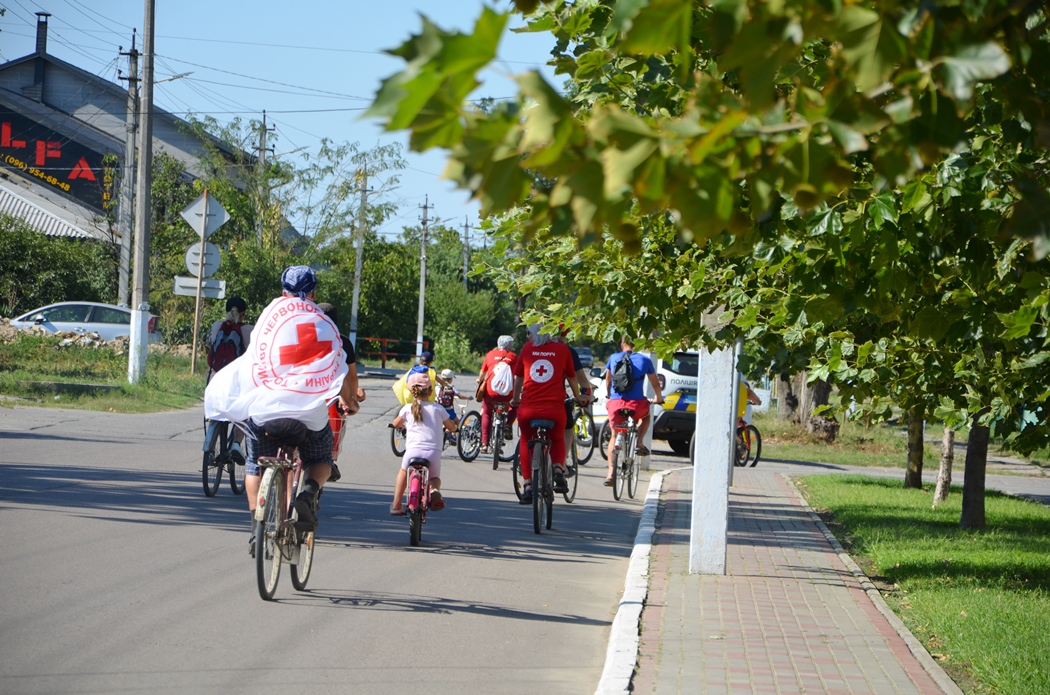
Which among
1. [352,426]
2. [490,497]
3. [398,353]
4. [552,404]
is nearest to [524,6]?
[552,404]

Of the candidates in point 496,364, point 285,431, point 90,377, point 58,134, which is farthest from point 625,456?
point 58,134

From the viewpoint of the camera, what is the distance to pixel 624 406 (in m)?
14.5

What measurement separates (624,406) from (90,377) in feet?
44.9

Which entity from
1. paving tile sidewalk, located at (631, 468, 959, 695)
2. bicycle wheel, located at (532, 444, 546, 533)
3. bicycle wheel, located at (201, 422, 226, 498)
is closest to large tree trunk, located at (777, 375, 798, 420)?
paving tile sidewalk, located at (631, 468, 959, 695)

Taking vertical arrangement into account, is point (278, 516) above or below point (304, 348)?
below

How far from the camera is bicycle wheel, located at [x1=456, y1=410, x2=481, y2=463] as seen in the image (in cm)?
1716

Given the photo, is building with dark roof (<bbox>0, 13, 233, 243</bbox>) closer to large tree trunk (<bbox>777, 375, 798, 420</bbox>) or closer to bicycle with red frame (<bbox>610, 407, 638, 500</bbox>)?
large tree trunk (<bbox>777, 375, 798, 420</bbox>)

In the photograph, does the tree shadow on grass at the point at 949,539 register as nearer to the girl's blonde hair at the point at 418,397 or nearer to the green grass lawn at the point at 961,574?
the green grass lawn at the point at 961,574

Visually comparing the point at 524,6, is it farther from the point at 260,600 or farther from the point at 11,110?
the point at 11,110

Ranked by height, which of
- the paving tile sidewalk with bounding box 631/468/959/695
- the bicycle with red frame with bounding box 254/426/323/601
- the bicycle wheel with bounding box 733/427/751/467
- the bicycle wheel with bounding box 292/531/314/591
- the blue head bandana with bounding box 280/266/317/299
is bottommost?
the bicycle wheel with bounding box 733/427/751/467

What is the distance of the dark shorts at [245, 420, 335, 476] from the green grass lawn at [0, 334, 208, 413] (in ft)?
44.1

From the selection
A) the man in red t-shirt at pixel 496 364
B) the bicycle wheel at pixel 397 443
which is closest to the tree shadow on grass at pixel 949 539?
the man in red t-shirt at pixel 496 364

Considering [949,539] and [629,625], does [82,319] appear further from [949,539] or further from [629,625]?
[629,625]

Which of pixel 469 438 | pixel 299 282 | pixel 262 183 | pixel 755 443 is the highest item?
pixel 262 183
